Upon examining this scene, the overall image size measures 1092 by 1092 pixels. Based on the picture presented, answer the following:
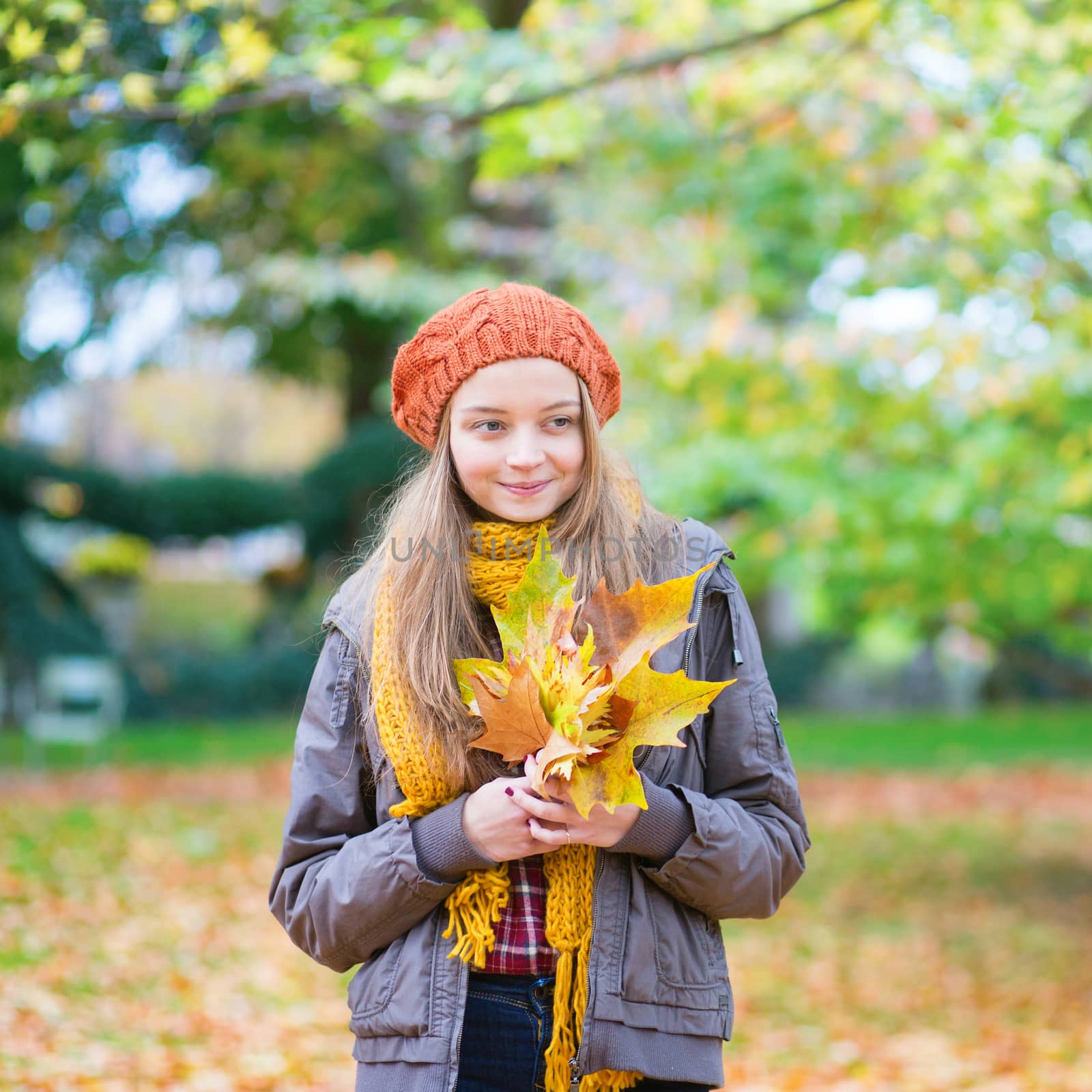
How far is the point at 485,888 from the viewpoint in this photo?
1.71m

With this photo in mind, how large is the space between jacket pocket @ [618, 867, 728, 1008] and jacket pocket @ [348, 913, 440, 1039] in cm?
27

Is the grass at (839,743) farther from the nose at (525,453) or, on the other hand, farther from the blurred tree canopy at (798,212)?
the nose at (525,453)

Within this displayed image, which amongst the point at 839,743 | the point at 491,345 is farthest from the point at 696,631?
the point at 839,743

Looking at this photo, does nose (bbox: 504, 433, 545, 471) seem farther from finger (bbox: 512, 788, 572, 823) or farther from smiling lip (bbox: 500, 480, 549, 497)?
finger (bbox: 512, 788, 572, 823)

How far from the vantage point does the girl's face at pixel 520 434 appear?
5.83ft

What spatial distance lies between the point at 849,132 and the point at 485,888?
545cm

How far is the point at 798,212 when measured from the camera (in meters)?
6.77

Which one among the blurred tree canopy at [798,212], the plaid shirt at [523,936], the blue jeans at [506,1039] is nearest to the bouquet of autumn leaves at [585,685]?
the plaid shirt at [523,936]

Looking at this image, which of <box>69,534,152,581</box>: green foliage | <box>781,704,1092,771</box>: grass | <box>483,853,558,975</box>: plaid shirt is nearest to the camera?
<box>483,853,558,975</box>: plaid shirt

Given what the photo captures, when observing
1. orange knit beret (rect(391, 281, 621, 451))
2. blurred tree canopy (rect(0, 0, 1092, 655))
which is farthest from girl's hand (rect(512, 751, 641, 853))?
blurred tree canopy (rect(0, 0, 1092, 655))

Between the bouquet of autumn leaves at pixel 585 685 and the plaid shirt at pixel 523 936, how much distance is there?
0.24 meters

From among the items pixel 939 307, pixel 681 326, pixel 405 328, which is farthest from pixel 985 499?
pixel 405 328

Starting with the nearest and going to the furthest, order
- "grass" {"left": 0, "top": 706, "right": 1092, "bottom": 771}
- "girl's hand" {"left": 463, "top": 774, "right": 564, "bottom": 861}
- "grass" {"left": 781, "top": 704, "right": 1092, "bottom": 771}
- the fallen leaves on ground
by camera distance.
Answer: "girl's hand" {"left": 463, "top": 774, "right": 564, "bottom": 861}, the fallen leaves on ground, "grass" {"left": 0, "top": 706, "right": 1092, "bottom": 771}, "grass" {"left": 781, "top": 704, "right": 1092, "bottom": 771}

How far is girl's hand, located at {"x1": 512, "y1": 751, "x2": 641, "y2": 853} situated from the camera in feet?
5.08
